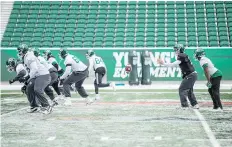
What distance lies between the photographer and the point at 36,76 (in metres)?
12.5

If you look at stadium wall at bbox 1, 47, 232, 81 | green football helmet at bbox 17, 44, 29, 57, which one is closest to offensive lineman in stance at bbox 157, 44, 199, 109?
green football helmet at bbox 17, 44, 29, 57

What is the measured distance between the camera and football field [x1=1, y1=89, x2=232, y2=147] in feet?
26.3

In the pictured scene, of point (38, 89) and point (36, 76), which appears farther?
point (36, 76)

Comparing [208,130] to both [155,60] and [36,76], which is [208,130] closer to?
[36,76]

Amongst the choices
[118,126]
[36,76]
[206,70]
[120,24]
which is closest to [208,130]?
[118,126]

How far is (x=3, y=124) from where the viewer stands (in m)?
10.4

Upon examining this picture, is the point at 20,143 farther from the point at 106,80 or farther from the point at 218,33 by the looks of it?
the point at 218,33

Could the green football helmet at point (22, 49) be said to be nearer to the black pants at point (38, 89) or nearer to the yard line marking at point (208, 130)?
the black pants at point (38, 89)

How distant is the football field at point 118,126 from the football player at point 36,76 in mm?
368

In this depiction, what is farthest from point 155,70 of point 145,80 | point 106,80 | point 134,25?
point 134,25

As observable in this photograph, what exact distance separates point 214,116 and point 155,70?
13.5 metres

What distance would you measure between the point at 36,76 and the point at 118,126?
11.8 ft

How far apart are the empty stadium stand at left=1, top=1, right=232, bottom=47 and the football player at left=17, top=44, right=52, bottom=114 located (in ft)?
49.5

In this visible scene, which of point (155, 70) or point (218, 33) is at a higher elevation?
point (218, 33)
